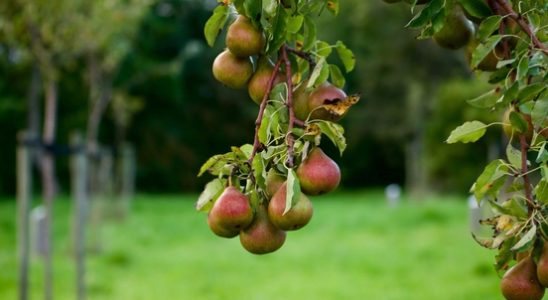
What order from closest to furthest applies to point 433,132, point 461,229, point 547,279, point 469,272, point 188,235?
point 547,279
point 469,272
point 461,229
point 188,235
point 433,132

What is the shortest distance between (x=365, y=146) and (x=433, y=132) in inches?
283

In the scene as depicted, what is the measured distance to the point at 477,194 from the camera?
1.06 m

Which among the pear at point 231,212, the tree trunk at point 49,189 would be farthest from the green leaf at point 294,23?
the tree trunk at point 49,189

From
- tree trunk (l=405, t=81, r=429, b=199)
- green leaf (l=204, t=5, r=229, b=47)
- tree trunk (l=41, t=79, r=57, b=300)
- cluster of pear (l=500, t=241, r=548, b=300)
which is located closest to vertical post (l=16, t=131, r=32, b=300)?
tree trunk (l=41, t=79, r=57, b=300)

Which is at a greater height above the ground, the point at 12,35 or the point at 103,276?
the point at 12,35

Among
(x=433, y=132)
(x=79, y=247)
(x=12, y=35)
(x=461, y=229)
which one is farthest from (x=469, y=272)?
(x=433, y=132)

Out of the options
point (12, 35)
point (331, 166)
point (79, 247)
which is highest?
point (331, 166)

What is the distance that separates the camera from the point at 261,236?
100 cm

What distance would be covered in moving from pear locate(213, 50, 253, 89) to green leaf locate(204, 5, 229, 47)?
0.26 feet

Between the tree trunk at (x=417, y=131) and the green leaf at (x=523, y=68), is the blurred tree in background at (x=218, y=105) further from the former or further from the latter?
the green leaf at (x=523, y=68)

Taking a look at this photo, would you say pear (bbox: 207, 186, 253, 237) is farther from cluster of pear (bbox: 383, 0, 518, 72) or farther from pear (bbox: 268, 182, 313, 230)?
cluster of pear (bbox: 383, 0, 518, 72)

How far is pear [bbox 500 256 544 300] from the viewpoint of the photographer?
3.21ft

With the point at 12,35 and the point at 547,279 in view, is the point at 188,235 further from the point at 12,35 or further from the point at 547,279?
the point at 547,279

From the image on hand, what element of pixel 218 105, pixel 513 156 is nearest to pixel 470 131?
pixel 513 156
